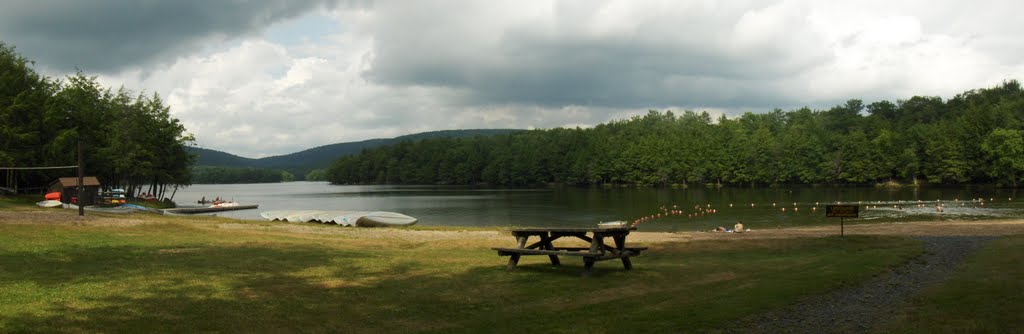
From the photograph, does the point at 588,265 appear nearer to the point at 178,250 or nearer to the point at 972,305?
the point at 972,305

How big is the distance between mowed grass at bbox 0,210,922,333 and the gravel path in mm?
444

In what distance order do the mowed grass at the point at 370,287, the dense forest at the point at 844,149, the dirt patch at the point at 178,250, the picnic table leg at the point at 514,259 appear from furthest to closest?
the dense forest at the point at 844,149, the dirt patch at the point at 178,250, the picnic table leg at the point at 514,259, the mowed grass at the point at 370,287

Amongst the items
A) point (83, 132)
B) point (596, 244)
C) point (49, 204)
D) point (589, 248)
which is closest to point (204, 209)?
point (83, 132)

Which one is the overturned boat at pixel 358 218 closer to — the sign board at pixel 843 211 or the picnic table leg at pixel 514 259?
the sign board at pixel 843 211

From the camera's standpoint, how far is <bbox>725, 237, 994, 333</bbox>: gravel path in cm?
1063

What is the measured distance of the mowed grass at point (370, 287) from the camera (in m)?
10.8

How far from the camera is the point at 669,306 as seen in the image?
487 inches

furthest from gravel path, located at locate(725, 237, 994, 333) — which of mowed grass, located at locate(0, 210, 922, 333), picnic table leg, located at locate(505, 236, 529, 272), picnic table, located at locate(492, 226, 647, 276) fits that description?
picnic table leg, located at locate(505, 236, 529, 272)

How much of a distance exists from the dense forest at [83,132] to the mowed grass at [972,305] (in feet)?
224

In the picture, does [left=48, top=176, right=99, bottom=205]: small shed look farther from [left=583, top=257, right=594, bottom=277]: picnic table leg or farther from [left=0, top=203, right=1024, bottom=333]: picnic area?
[left=583, top=257, right=594, bottom=277]: picnic table leg

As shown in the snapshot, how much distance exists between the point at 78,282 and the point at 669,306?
12.0 meters


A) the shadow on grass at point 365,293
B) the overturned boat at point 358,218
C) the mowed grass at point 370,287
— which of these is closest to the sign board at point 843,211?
the mowed grass at point 370,287

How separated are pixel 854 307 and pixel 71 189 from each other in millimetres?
68584

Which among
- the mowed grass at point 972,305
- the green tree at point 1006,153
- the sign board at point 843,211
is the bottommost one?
the mowed grass at point 972,305
